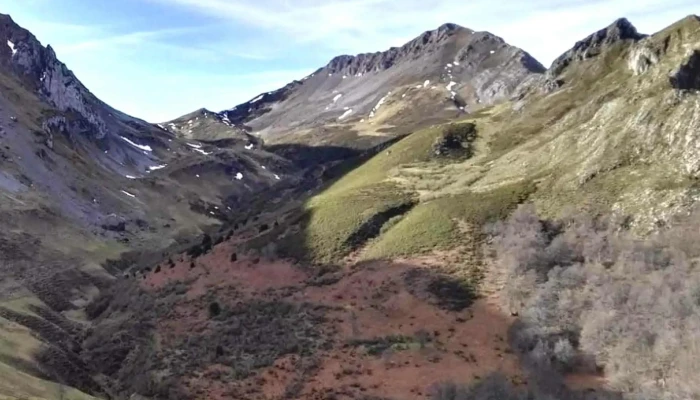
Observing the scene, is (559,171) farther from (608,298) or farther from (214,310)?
(214,310)

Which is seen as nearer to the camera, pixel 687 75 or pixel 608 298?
pixel 608 298

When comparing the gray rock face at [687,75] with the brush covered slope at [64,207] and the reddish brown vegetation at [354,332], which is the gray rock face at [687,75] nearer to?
Answer: the reddish brown vegetation at [354,332]

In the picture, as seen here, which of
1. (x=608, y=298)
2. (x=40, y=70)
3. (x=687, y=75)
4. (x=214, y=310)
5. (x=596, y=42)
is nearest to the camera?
(x=608, y=298)

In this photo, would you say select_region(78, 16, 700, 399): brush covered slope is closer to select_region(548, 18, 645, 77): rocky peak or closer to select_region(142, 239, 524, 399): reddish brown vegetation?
select_region(142, 239, 524, 399): reddish brown vegetation

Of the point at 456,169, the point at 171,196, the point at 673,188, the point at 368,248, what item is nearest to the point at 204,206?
the point at 171,196

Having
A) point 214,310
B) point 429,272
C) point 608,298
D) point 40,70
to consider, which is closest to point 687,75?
point 608,298

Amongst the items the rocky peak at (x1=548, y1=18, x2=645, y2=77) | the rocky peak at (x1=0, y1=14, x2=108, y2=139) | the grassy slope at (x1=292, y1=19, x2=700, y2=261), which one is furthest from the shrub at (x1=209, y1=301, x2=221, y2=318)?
the rocky peak at (x1=0, y1=14, x2=108, y2=139)

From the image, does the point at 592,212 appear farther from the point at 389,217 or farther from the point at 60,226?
the point at 60,226
